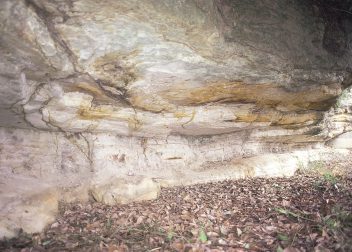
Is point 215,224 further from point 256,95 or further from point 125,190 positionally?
point 256,95

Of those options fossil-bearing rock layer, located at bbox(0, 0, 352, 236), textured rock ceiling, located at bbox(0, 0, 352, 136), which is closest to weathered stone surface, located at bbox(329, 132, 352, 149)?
fossil-bearing rock layer, located at bbox(0, 0, 352, 236)

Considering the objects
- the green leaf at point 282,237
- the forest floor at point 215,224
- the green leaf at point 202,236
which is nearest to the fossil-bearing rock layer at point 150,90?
the forest floor at point 215,224

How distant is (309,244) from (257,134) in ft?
17.2

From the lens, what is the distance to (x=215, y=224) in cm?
516

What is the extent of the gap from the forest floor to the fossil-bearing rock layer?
0.58 meters

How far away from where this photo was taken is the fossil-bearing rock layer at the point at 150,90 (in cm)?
481

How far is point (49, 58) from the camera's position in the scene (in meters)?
4.92

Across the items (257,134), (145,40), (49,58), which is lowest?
(257,134)

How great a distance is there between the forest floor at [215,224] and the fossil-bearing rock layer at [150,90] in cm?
58

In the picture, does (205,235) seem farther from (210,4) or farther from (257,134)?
(257,134)

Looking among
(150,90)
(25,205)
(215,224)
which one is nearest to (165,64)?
(150,90)

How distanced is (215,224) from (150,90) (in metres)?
2.98

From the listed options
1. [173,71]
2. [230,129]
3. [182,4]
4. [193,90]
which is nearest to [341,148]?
[230,129]

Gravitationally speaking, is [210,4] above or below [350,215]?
above
